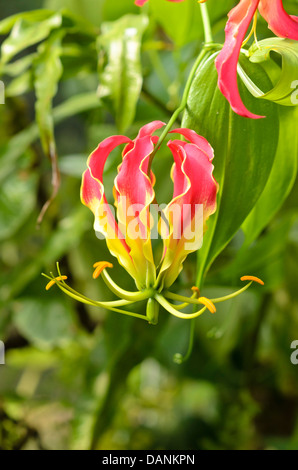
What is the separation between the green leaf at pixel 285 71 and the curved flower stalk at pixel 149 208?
6 cm

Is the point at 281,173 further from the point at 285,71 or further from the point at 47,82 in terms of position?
the point at 47,82

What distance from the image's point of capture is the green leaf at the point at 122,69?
54cm

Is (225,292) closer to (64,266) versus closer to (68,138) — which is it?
(64,266)

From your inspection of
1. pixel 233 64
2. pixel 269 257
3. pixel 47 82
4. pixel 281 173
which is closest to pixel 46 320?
pixel 269 257

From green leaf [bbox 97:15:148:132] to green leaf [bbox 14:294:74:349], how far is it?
575 millimetres

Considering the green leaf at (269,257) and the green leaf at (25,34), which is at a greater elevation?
the green leaf at (25,34)

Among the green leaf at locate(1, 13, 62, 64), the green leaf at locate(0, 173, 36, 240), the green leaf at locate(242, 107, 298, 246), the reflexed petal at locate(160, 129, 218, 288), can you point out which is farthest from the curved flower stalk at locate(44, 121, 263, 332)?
the green leaf at locate(0, 173, 36, 240)

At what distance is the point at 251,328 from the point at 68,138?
0.97 m

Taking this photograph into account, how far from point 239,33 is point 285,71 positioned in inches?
1.5

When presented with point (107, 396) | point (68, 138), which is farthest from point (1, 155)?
point (68, 138)

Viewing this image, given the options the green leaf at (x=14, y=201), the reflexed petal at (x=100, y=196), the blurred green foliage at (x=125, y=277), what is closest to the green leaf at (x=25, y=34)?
the blurred green foliage at (x=125, y=277)

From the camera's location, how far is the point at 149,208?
38 centimetres

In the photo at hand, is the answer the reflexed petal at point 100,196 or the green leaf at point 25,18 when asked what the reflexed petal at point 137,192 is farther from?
the green leaf at point 25,18
